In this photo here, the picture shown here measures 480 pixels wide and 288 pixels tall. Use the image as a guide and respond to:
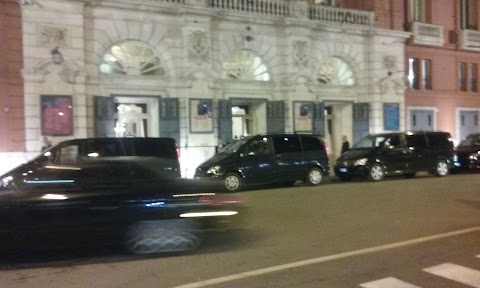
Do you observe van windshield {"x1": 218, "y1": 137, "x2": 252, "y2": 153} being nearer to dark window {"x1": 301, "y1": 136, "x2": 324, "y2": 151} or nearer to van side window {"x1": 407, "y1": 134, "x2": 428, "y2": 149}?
dark window {"x1": 301, "y1": 136, "x2": 324, "y2": 151}

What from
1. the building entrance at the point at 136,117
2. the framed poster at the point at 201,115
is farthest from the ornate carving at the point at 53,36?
the framed poster at the point at 201,115

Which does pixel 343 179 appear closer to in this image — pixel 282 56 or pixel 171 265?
pixel 282 56

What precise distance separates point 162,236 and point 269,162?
9.43 metres

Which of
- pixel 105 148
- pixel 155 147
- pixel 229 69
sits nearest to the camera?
pixel 105 148

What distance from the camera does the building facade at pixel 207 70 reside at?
18.4 metres

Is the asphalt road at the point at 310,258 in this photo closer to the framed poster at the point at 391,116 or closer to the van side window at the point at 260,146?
the van side window at the point at 260,146

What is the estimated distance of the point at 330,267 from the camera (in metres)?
6.99

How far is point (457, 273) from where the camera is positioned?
21.9 ft

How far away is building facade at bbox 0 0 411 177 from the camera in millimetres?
18438

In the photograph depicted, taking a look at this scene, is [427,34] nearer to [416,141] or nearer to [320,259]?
[416,141]

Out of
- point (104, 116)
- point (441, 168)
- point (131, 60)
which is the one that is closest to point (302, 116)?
point (441, 168)

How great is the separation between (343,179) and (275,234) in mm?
10926

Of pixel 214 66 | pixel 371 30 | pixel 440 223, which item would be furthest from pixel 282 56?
pixel 440 223

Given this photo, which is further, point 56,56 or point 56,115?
point 56,115
